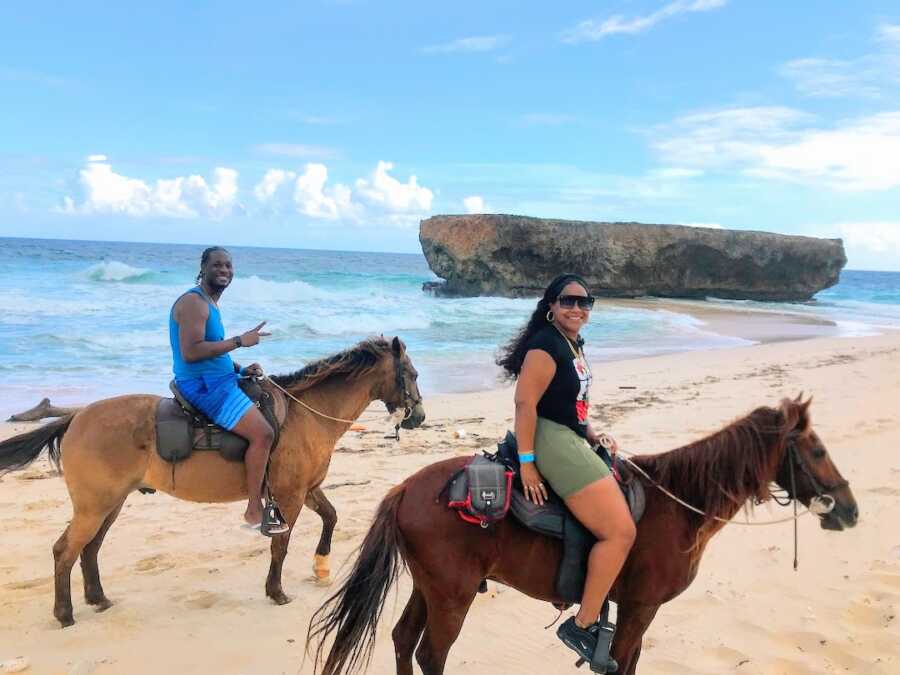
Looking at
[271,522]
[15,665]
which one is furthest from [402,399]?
[15,665]

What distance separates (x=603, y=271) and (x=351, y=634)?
123 feet

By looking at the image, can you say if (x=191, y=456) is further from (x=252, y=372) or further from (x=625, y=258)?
(x=625, y=258)

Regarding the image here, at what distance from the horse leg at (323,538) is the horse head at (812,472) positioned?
3.17m

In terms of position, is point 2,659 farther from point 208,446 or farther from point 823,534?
point 823,534

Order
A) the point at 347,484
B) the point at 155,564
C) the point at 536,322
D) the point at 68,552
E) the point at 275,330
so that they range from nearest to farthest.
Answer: the point at 536,322 < the point at 68,552 < the point at 155,564 < the point at 347,484 < the point at 275,330

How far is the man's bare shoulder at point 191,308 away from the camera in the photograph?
4.36 m

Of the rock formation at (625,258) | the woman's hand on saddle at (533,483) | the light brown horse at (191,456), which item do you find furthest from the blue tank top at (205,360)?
the rock formation at (625,258)

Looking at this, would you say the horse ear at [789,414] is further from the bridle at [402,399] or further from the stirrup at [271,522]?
the stirrup at [271,522]

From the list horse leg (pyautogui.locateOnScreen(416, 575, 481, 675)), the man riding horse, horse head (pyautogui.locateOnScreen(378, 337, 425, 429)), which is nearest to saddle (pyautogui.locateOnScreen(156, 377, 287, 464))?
the man riding horse

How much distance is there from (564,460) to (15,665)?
3.18m

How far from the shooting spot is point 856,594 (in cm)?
440

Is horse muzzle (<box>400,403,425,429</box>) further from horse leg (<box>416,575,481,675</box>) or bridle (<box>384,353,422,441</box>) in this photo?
horse leg (<box>416,575,481,675</box>)

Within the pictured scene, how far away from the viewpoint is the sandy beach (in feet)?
12.5

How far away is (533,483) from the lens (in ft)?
10.1
